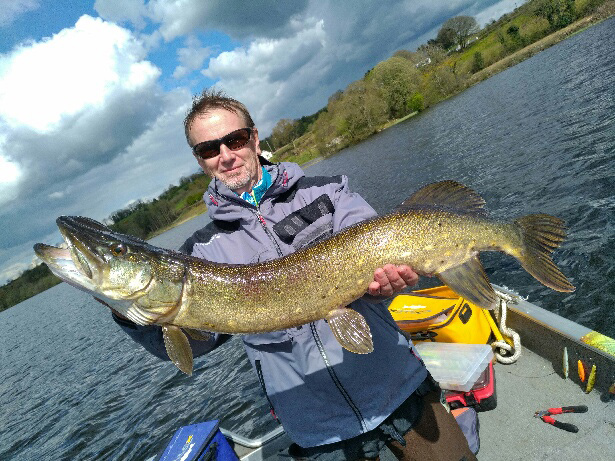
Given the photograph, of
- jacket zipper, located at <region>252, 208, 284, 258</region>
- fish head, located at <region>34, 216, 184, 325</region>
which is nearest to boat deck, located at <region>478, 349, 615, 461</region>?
jacket zipper, located at <region>252, 208, 284, 258</region>

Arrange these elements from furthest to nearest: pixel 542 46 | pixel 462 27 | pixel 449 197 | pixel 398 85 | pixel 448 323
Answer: pixel 462 27
pixel 398 85
pixel 542 46
pixel 448 323
pixel 449 197

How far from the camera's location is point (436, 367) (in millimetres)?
4082

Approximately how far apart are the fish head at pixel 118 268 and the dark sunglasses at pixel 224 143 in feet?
2.93

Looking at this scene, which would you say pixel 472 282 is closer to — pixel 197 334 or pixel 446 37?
pixel 197 334

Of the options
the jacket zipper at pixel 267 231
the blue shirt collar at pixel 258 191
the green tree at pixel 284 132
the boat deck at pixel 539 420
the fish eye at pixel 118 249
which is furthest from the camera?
the green tree at pixel 284 132

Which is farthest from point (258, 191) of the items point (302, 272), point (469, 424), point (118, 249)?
point (469, 424)

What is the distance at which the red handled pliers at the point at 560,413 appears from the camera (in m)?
3.27

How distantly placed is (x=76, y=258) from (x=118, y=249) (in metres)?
0.23

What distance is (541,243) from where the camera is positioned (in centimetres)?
250

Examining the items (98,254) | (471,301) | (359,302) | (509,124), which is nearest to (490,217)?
(471,301)

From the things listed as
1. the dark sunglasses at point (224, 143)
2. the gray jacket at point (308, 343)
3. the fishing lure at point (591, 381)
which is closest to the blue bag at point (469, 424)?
the fishing lure at point (591, 381)

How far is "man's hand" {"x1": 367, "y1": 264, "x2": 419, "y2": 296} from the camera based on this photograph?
2.36 metres

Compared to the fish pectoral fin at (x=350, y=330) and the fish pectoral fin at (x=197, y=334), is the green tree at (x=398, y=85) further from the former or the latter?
the fish pectoral fin at (x=197, y=334)

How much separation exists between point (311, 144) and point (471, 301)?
7935 cm
